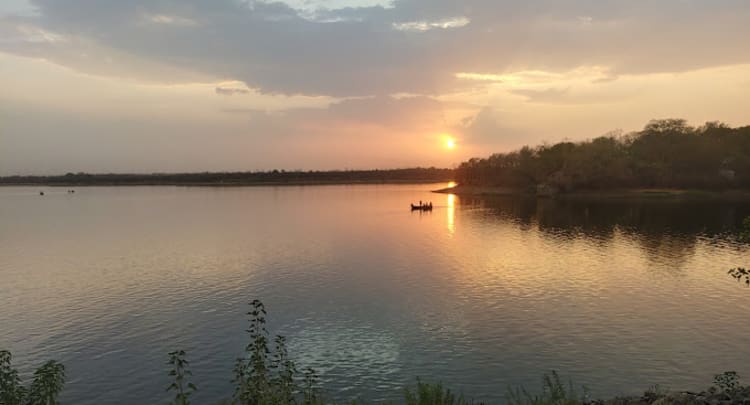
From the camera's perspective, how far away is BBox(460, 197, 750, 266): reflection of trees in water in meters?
60.7

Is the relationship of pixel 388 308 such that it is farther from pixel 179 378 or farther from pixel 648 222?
pixel 648 222

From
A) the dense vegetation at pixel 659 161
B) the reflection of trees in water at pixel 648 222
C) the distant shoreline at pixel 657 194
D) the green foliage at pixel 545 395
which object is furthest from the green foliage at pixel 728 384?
the dense vegetation at pixel 659 161

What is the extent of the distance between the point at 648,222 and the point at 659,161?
7793 cm

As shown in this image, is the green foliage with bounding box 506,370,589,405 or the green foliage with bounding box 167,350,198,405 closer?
the green foliage with bounding box 167,350,198,405

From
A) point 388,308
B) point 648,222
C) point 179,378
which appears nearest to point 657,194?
point 648,222

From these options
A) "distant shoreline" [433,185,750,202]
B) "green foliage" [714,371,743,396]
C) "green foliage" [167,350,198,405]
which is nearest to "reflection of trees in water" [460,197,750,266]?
"distant shoreline" [433,185,750,202]

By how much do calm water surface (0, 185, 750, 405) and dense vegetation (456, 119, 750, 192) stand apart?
84.4m

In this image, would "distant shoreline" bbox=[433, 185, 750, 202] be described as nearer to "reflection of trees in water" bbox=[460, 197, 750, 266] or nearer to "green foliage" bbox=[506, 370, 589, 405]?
"reflection of trees in water" bbox=[460, 197, 750, 266]

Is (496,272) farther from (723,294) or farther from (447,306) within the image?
(723,294)

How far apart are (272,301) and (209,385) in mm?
13470

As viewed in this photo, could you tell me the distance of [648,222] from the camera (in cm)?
8381

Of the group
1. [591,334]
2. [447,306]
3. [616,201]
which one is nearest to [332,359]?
[447,306]

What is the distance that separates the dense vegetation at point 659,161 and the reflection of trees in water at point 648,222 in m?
24.8

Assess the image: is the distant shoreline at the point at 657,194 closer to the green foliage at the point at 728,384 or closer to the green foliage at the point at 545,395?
the green foliage at the point at 728,384
